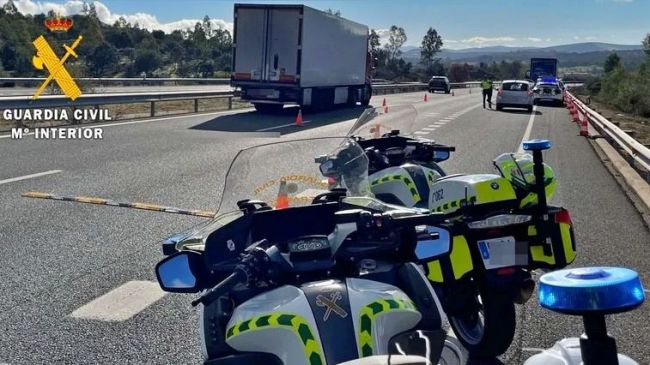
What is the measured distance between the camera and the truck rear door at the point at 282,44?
88.1 ft

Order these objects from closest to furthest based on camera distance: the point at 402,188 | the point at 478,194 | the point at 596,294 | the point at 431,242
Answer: the point at 596,294
the point at 431,242
the point at 478,194
the point at 402,188

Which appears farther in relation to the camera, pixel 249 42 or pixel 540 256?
pixel 249 42

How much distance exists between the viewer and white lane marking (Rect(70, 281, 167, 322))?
17.0 ft

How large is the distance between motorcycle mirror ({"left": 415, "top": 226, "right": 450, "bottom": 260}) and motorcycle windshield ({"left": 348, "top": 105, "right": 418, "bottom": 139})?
11.4ft

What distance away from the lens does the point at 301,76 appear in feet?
89.2

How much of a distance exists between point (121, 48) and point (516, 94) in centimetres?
5822

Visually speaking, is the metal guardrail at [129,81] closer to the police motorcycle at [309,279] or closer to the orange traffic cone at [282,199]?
the orange traffic cone at [282,199]

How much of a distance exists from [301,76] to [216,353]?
2517 centimetres

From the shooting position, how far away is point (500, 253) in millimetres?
4332

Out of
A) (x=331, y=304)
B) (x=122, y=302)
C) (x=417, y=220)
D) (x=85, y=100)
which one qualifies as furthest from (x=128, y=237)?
(x=85, y=100)

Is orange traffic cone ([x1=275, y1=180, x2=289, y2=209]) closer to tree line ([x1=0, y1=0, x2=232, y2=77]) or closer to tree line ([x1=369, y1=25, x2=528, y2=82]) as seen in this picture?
tree line ([x1=0, y1=0, x2=232, y2=77])

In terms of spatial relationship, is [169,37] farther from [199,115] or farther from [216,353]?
[216,353]

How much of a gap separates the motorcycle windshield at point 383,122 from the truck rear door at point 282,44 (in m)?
19.7

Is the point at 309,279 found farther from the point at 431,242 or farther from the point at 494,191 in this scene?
the point at 494,191
